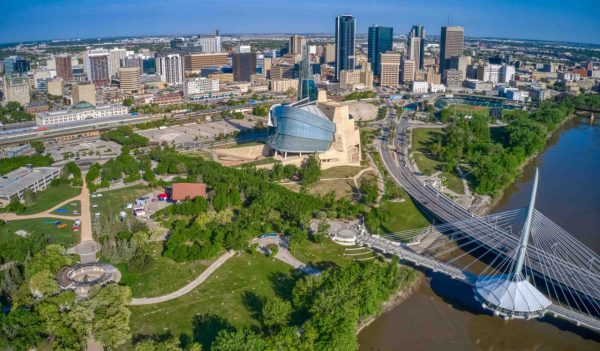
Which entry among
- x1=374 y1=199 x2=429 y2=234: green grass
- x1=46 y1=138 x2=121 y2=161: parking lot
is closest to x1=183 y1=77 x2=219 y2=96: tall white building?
x1=46 y1=138 x2=121 y2=161: parking lot

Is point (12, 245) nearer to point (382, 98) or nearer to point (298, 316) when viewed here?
point (298, 316)

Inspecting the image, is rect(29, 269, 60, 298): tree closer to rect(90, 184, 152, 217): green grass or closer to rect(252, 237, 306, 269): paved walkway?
rect(90, 184, 152, 217): green grass

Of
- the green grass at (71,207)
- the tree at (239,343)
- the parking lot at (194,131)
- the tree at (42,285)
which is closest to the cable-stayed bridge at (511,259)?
the tree at (239,343)

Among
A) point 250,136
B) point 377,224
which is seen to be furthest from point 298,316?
point 250,136

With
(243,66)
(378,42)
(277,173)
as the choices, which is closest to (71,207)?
(277,173)

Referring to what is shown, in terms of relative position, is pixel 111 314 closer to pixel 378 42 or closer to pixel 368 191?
pixel 368 191

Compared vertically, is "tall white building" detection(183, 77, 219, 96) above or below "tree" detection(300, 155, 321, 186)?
above

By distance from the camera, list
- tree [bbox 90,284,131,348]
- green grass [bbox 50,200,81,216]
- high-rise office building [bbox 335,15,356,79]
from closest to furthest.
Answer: tree [bbox 90,284,131,348] < green grass [bbox 50,200,81,216] < high-rise office building [bbox 335,15,356,79]
